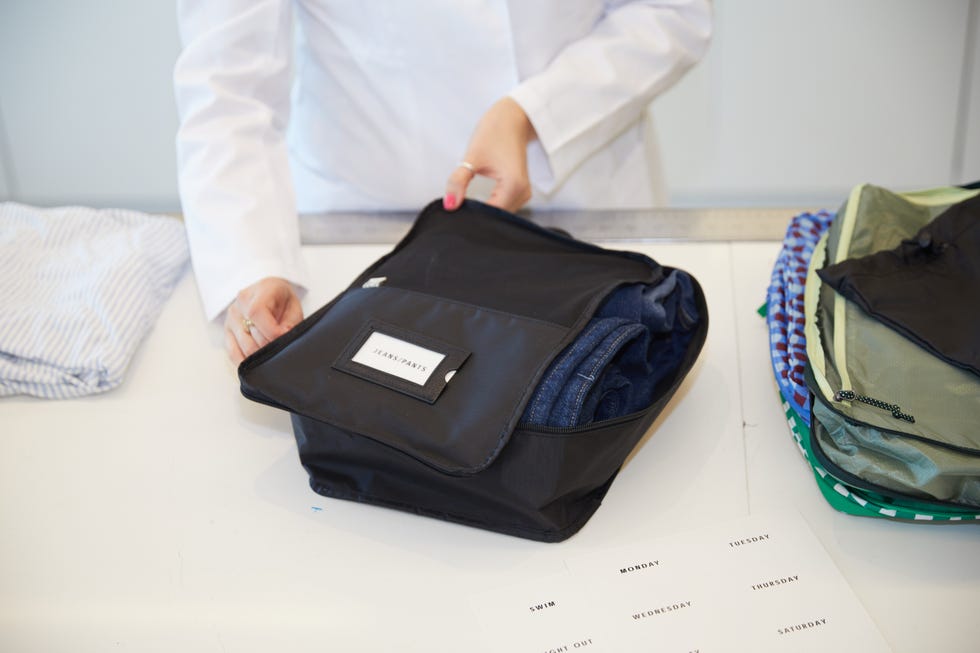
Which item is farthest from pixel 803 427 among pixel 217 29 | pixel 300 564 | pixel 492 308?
pixel 217 29

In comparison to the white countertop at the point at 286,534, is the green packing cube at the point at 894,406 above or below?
above

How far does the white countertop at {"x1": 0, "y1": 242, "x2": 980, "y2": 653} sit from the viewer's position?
0.62 metres

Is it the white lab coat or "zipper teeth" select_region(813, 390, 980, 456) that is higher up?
the white lab coat

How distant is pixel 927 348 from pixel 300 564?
0.53m

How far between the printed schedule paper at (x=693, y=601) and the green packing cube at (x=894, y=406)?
0.24 ft

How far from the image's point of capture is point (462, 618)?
0.62 m

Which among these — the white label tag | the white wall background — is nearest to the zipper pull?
the white label tag

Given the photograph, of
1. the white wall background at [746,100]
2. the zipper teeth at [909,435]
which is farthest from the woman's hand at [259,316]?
the white wall background at [746,100]

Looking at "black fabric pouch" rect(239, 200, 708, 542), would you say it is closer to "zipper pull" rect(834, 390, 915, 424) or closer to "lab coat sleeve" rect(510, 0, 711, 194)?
"zipper pull" rect(834, 390, 915, 424)

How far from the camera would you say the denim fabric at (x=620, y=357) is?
2.11ft

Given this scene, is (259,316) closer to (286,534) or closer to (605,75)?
(286,534)

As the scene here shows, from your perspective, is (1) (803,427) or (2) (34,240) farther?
(2) (34,240)

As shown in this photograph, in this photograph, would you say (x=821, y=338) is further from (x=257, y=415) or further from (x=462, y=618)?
(x=257, y=415)

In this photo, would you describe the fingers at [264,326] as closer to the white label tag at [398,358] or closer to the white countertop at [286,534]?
the white countertop at [286,534]
